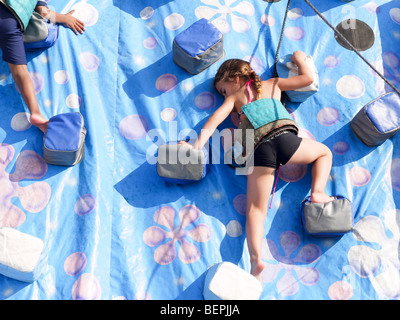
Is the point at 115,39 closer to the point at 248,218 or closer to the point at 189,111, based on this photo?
the point at 189,111

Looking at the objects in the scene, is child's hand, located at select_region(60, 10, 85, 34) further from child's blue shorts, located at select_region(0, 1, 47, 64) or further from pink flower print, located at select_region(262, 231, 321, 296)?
pink flower print, located at select_region(262, 231, 321, 296)

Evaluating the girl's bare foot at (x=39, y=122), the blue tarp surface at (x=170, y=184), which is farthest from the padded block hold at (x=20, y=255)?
the girl's bare foot at (x=39, y=122)

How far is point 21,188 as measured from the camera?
6.49 ft

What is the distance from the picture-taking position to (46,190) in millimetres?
1984

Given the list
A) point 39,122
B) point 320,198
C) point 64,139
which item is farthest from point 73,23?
point 320,198

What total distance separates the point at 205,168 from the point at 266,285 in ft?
2.00

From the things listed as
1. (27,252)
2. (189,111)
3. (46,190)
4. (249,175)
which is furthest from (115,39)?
(27,252)

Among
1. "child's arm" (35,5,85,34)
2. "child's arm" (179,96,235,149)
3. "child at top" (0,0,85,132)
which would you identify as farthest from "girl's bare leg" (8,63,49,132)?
"child's arm" (179,96,235,149)

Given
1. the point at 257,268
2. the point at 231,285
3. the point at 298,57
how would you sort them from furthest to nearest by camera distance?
the point at 298,57 → the point at 257,268 → the point at 231,285

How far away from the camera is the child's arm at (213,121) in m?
2.03

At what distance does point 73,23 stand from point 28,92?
53 centimetres

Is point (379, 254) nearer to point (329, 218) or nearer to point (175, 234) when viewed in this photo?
point (329, 218)

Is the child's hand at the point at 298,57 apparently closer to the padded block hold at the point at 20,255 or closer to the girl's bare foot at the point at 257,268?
the girl's bare foot at the point at 257,268

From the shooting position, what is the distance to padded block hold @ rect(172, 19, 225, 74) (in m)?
2.19
